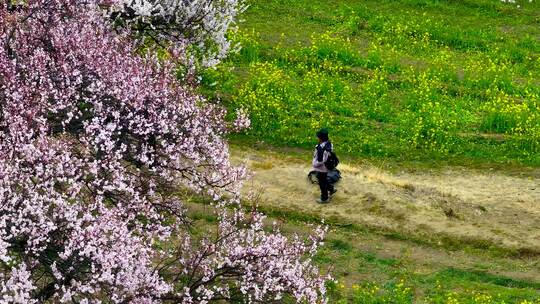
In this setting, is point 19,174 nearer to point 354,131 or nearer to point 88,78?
point 88,78

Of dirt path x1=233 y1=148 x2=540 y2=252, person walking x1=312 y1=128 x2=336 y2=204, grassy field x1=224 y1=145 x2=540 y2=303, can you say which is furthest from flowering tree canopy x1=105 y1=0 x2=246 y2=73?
grassy field x1=224 y1=145 x2=540 y2=303

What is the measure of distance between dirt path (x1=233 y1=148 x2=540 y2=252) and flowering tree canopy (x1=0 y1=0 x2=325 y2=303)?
5.54 metres

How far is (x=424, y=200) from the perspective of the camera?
2605 cm

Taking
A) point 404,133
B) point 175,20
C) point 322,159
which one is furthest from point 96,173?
point 404,133

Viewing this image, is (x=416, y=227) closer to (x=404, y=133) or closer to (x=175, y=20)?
(x=404, y=133)

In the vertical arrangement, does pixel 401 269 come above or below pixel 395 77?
below

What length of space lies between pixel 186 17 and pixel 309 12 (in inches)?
781

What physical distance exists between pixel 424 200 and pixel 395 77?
11.5m

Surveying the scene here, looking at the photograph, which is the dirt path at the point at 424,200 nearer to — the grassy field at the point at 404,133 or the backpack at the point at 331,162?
the grassy field at the point at 404,133

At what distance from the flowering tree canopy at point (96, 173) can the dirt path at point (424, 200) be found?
554 centimetres

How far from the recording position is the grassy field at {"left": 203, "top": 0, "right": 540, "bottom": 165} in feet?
102

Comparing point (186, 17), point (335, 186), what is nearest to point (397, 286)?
point (335, 186)

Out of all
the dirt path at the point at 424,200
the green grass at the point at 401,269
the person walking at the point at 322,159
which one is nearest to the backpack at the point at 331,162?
the person walking at the point at 322,159

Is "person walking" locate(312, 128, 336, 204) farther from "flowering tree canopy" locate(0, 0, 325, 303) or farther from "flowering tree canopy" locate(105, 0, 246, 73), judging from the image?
"flowering tree canopy" locate(0, 0, 325, 303)
